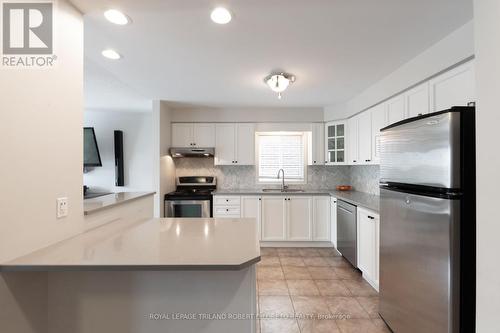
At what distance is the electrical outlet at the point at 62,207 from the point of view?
1.33 meters

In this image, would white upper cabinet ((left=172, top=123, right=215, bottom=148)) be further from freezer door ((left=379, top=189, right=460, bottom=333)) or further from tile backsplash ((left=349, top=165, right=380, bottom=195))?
freezer door ((left=379, top=189, right=460, bottom=333))

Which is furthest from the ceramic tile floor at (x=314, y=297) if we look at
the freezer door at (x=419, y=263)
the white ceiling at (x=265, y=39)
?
the white ceiling at (x=265, y=39)

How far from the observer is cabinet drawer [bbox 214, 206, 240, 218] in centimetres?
399

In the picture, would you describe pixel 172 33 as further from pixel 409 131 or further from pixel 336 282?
pixel 336 282

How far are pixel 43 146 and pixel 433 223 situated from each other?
7.14 ft

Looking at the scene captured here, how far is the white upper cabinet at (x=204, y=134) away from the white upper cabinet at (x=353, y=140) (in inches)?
87.4

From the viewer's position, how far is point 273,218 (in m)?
4.03

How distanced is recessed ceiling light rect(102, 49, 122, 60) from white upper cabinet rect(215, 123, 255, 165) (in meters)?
2.16

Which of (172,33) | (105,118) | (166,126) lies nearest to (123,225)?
(172,33)

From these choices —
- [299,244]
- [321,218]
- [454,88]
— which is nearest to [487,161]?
[454,88]

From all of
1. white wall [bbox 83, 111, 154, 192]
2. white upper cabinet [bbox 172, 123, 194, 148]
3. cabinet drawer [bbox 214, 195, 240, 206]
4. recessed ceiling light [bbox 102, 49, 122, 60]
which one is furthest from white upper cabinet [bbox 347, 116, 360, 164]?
white wall [bbox 83, 111, 154, 192]

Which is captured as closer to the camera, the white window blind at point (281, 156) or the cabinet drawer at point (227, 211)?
the cabinet drawer at point (227, 211)

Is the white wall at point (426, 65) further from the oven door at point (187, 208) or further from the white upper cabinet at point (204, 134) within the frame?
the oven door at point (187, 208)

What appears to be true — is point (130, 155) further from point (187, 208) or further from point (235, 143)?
point (235, 143)
